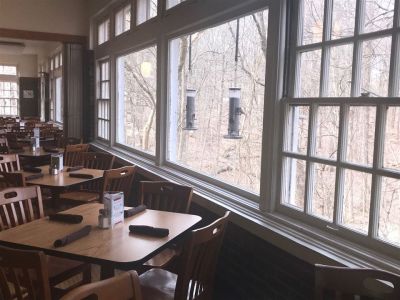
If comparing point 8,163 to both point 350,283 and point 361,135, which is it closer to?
point 361,135

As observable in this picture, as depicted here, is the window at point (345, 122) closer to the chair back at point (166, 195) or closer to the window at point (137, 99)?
the chair back at point (166, 195)

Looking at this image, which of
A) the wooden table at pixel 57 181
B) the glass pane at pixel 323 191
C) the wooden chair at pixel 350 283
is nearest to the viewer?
A: the wooden chair at pixel 350 283

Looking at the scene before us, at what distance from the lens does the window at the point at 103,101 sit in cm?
574

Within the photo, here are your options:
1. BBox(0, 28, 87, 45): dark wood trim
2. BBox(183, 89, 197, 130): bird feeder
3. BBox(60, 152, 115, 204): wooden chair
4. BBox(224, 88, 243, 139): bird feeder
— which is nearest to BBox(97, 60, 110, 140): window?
BBox(0, 28, 87, 45): dark wood trim

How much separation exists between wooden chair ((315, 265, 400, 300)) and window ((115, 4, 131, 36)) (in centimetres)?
412

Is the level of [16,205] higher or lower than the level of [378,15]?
lower

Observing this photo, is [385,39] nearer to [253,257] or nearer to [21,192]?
[253,257]

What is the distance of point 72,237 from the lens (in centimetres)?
187

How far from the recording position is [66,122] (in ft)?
20.9

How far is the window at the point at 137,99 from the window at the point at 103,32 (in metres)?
0.79

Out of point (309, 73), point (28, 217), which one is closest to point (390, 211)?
point (309, 73)

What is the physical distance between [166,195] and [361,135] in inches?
54.0

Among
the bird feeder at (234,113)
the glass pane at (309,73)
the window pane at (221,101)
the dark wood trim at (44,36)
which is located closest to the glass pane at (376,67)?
the glass pane at (309,73)

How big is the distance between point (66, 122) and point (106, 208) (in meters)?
4.66
